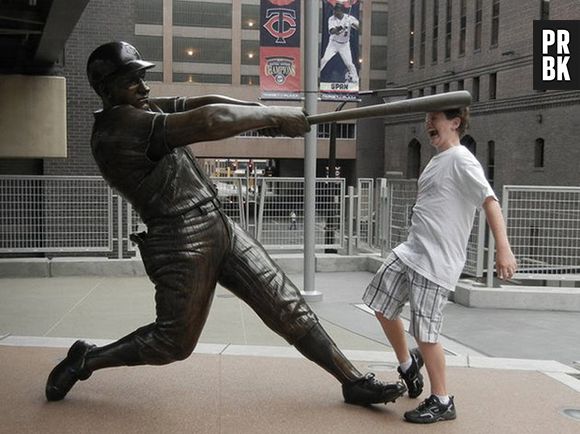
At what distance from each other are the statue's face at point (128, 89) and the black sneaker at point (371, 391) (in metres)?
2.02

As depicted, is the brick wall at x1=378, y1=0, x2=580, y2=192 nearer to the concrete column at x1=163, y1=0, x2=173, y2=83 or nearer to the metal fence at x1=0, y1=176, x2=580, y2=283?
the concrete column at x1=163, y1=0, x2=173, y2=83

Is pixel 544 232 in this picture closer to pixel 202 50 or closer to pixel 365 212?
pixel 365 212

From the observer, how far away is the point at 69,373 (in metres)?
4.23

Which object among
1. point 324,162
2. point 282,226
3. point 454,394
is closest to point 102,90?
point 454,394

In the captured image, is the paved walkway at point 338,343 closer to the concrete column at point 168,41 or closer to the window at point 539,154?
the window at point 539,154

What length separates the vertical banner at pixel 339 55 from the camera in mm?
10375

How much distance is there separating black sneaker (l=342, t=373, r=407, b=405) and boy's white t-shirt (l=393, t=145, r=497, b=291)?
68 centimetres

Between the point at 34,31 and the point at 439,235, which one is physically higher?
the point at 34,31

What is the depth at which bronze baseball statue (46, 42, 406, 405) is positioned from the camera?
11.8ft

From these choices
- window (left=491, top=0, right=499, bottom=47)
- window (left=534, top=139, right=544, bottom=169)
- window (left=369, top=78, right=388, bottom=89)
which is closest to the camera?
window (left=534, top=139, right=544, bottom=169)

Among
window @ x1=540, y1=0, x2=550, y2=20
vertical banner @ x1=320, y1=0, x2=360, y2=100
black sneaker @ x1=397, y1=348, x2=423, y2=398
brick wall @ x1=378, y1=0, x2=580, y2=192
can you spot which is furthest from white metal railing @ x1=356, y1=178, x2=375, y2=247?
window @ x1=540, y1=0, x2=550, y2=20

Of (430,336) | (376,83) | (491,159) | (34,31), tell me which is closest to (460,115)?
(430,336)

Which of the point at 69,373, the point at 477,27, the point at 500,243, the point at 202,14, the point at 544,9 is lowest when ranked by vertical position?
the point at 69,373

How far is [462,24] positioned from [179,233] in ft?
143
